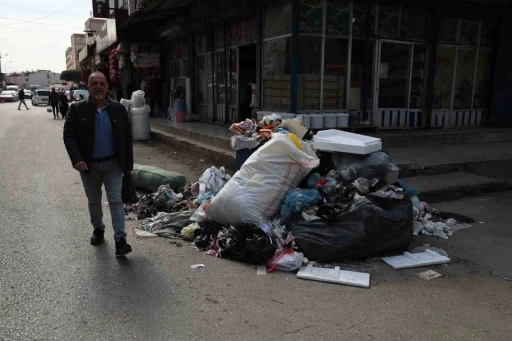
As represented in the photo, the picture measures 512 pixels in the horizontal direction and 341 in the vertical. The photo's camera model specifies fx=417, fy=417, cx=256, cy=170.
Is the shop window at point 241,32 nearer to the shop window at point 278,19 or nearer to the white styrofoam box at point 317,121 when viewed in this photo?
the shop window at point 278,19

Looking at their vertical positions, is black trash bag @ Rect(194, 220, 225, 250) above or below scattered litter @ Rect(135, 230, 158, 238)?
above

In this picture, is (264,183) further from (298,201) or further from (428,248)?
(428,248)

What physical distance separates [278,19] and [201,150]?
11.4ft

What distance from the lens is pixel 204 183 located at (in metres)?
5.98

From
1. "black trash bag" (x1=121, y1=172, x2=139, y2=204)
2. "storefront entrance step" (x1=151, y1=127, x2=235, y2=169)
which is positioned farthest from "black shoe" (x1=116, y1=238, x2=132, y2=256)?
"storefront entrance step" (x1=151, y1=127, x2=235, y2=169)

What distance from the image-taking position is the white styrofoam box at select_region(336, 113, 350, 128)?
9375 mm

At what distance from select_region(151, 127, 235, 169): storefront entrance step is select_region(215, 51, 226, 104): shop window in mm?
2129

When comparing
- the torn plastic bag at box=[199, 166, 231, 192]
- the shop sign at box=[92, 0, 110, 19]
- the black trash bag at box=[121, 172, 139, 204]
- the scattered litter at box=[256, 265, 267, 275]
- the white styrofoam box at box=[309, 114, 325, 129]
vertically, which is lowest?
the scattered litter at box=[256, 265, 267, 275]

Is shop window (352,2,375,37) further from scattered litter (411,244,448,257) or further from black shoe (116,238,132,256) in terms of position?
black shoe (116,238,132,256)

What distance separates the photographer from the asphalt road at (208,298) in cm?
294

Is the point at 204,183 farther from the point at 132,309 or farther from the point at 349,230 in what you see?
the point at 132,309

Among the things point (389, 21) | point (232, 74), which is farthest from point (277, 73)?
point (232, 74)

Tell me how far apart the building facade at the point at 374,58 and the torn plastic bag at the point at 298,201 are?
5.05m

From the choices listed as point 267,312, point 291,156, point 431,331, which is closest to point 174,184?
point 291,156
